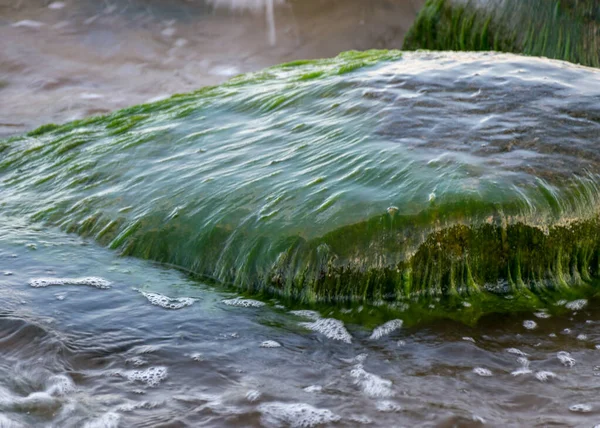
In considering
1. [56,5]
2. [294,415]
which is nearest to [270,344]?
[294,415]

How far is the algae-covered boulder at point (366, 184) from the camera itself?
3131 mm

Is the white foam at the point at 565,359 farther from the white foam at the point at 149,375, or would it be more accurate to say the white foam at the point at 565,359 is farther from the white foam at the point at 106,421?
the white foam at the point at 106,421

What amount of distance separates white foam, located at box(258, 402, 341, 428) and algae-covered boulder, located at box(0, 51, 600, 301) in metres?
0.77

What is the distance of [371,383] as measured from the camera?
255 centimetres

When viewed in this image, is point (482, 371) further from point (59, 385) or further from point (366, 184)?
point (59, 385)

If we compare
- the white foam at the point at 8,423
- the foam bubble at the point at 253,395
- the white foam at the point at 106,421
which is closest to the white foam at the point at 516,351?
the foam bubble at the point at 253,395

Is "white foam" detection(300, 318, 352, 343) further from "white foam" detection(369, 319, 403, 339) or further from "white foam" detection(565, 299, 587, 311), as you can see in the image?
"white foam" detection(565, 299, 587, 311)

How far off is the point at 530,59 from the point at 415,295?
186 cm

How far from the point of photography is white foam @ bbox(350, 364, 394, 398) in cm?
249

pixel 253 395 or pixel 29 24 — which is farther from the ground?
pixel 29 24

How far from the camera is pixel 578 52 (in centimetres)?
625

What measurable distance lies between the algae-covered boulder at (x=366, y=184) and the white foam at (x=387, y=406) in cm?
72

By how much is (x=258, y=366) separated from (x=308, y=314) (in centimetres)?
43

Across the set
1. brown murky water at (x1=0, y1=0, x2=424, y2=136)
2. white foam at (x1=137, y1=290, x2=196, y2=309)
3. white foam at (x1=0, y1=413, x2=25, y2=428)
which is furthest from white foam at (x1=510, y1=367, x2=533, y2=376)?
brown murky water at (x1=0, y1=0, x2=424, y2=136)
